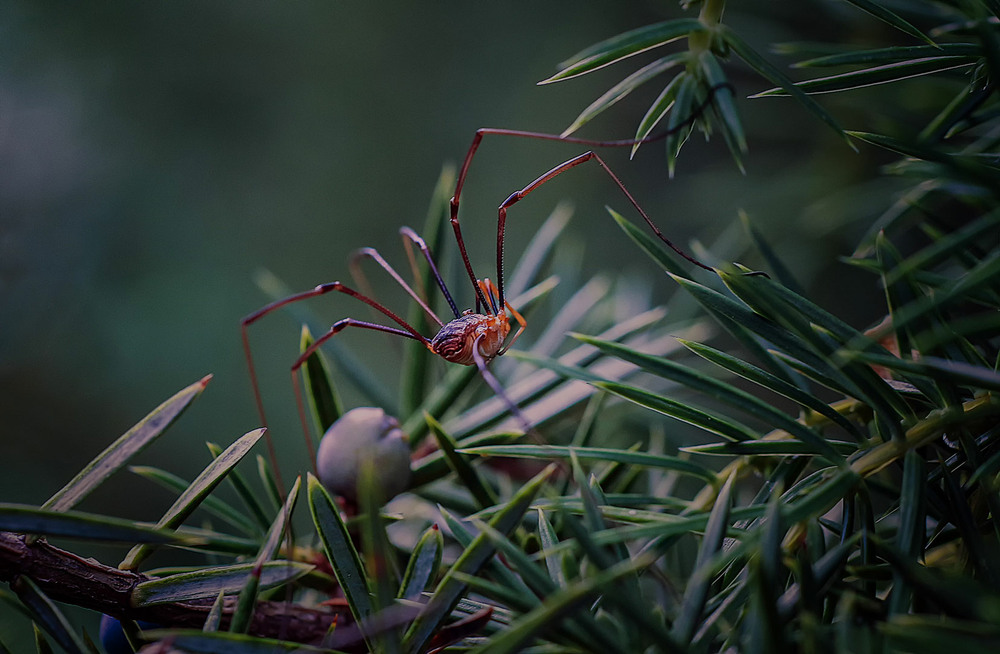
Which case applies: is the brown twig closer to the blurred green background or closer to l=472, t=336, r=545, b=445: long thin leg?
l=472, t=336, r=545, b=445: long thin leg

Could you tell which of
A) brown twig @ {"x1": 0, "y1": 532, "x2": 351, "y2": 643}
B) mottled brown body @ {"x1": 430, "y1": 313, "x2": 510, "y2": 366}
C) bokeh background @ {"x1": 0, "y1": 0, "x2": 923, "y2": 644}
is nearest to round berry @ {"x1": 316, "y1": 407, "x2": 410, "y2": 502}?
brown twig @ {"x1": 0, "y1": 532, "x2": 351, "y2": 643}

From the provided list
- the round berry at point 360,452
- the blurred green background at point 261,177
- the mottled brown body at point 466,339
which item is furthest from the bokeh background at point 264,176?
the round berry at point 360,452

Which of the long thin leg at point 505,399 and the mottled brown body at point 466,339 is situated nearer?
the long thin leg at point 505,399

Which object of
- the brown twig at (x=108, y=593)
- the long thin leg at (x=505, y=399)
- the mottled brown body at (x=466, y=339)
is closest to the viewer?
the brown twig at (x=108, y=593)

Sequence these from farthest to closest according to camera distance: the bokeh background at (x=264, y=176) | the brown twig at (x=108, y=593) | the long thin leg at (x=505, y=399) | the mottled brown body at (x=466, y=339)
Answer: the bokeh background at (x=264, y=176) → the mottled brown body at (x=466, y=339) → the long thin leg at (x=505, y=399) → the brown twig at (x=108, y=593)

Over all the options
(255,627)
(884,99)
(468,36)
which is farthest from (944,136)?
(468,36)

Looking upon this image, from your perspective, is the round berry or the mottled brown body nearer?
the round berry

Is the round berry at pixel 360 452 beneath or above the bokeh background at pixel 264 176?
beneath

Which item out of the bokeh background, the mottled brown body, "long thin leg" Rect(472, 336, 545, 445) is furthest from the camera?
the bokeh background

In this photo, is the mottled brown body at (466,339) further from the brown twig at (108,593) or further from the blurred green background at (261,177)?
the brown twig at (108,593)

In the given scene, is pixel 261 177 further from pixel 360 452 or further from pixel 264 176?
pixel 360 452
